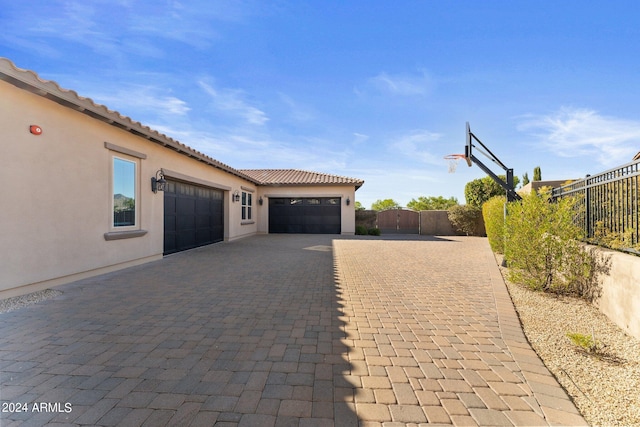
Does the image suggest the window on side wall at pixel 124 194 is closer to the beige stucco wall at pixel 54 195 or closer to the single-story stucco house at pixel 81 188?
the single-story stucco house at pixel 81 188

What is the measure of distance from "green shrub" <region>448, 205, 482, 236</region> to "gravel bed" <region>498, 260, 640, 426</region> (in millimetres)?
14494

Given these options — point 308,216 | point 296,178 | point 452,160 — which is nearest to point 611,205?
point 452,160

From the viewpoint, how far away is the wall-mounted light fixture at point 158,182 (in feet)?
25.3

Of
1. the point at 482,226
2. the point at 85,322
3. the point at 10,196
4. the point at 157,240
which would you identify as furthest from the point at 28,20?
the point at 482,226

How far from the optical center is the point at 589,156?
478 inches

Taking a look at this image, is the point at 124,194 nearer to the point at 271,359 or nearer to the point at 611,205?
the point at 271,359

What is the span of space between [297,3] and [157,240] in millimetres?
7948

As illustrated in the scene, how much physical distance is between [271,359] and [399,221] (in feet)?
65.1

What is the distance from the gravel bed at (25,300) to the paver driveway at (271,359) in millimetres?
262

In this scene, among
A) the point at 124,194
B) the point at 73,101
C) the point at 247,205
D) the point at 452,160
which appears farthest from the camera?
the point at 247,205

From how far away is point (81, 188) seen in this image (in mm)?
5582

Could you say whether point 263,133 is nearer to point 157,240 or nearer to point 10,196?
point 157,240

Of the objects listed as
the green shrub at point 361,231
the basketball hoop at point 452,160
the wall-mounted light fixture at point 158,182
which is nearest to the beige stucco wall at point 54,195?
the wall-mounted light fixture at point 158,182

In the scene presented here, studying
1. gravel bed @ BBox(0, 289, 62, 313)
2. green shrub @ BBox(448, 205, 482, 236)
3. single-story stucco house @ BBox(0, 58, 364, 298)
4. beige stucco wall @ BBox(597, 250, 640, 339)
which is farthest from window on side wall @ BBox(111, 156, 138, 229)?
green shrub @ BBox(448, 205, 482, 236)
